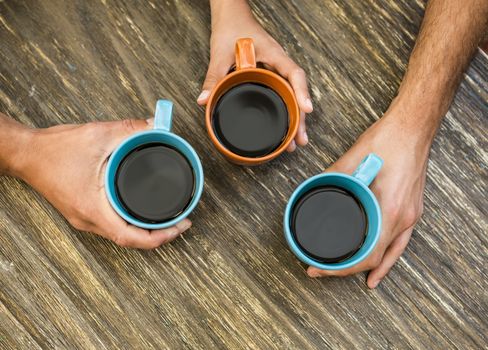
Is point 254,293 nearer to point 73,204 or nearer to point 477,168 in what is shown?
point 73,204

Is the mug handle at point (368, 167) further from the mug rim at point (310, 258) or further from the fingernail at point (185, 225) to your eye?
the fingernail at point (185, 225)

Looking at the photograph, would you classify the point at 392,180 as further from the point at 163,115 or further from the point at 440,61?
the point at 163,115

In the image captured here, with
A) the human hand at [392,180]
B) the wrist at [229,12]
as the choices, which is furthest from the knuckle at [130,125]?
the human hand at [392,180]

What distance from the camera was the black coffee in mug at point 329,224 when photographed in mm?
779

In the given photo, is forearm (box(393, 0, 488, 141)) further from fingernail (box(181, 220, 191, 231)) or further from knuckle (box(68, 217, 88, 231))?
knuckle (box(68, 217, 88, 231))

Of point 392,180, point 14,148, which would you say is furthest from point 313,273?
point 14,148

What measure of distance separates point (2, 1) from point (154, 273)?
61 centimetres

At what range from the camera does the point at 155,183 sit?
782 millimetres

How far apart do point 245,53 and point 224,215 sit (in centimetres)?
31

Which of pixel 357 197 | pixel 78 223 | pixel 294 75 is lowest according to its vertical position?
pixel 78 223

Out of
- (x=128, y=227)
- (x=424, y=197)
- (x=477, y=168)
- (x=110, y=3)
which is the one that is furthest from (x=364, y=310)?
(x=110, y=3)

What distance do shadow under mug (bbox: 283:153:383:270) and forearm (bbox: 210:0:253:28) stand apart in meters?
0.35

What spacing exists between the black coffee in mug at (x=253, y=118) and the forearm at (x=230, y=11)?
163mm

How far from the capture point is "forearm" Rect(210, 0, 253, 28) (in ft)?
2.92
